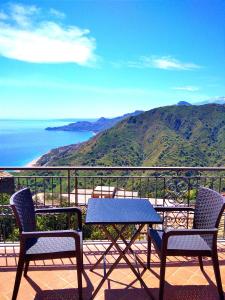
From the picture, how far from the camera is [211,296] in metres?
2.84

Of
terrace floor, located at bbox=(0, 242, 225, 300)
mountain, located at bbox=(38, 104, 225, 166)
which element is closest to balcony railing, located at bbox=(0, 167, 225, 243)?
terrace floor, located at bbox=(0, 242, 225, 300)

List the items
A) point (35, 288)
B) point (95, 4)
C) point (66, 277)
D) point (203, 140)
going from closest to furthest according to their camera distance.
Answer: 1. point (35, 288)
2. point (66, 277)
3. point (95, 4)
4. point (203, 140)

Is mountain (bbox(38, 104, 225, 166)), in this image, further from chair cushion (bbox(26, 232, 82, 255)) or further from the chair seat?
chair cushion (bbox(26, 232, 82, 255))

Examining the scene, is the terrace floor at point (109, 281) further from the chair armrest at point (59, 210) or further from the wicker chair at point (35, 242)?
the chair armrest at point (59, 210)

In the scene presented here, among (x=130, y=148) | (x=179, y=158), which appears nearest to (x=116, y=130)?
(x=130, y=148)

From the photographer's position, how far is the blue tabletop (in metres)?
2.51

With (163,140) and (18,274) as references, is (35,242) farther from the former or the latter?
(163,140)

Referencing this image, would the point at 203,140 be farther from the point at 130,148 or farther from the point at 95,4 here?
the point at 95,4

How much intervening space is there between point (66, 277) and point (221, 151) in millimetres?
54544

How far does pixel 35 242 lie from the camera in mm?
2764

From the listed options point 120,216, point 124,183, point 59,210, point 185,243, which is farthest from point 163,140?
point 120,216

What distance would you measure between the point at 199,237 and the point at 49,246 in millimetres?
1499

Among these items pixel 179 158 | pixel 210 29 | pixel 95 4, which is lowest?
pixel 179 158

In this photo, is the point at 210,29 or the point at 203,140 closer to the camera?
the point at 210,29
